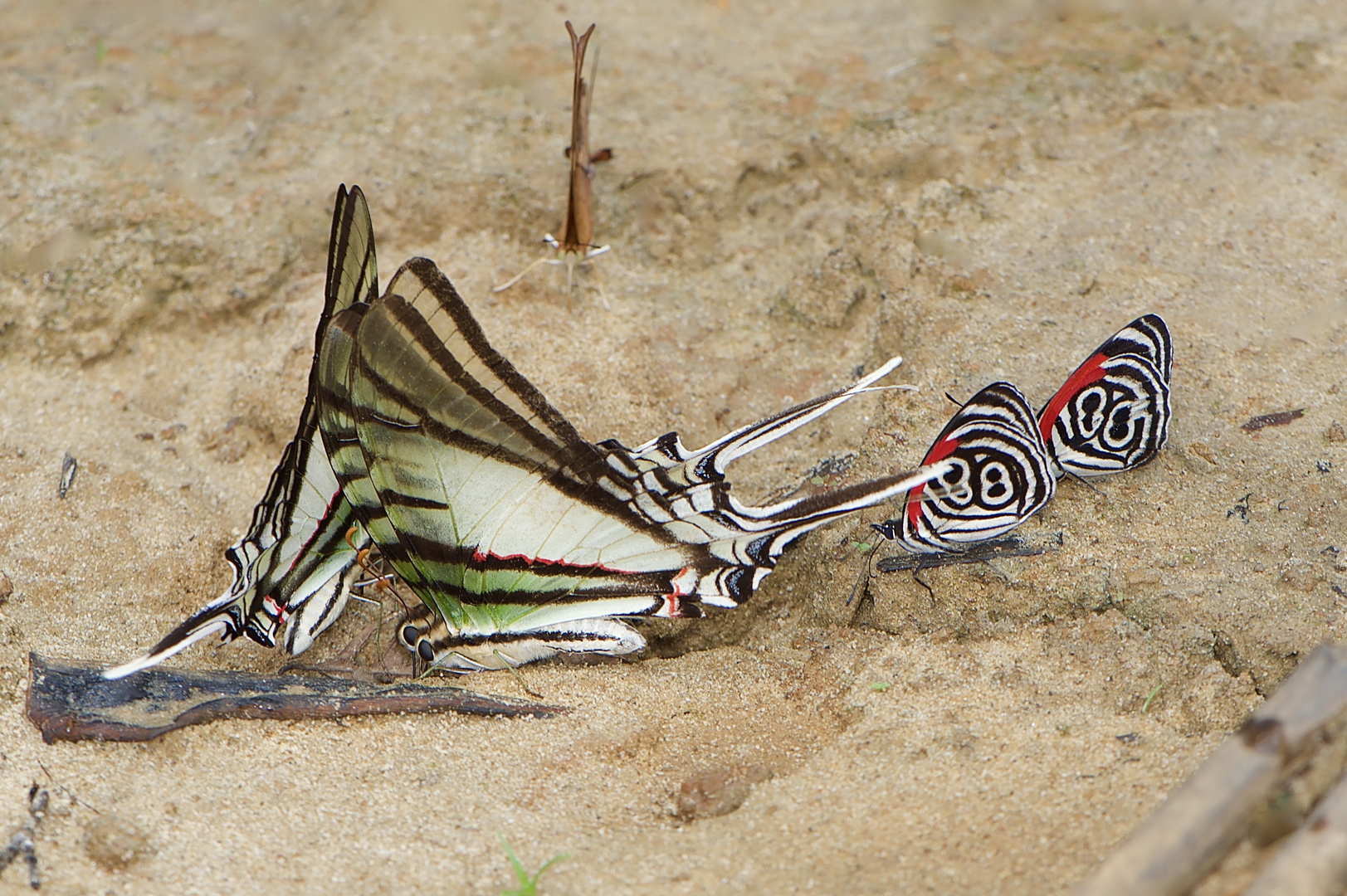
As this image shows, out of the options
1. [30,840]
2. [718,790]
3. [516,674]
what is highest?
[718,790]

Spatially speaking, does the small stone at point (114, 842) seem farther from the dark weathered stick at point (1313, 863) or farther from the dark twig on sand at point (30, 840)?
the dark weathered stick at point (1313, 863)

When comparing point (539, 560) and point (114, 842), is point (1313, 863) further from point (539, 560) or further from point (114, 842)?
point (114, 842)

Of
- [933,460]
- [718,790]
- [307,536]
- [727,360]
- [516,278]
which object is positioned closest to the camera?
[718,790]

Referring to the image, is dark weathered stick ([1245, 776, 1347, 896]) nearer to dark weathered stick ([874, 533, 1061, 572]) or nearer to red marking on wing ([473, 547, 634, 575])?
dark weathered stick ([874, 533, 1061, 572])

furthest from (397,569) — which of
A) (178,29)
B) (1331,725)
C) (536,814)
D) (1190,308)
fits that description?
(178,29)

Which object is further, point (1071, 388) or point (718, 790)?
point (1071, 388)

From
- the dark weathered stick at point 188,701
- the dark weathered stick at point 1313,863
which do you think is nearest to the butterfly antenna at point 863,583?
the dark weathered stick at point 188,701

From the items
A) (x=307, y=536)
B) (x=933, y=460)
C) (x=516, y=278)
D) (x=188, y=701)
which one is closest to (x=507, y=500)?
(x=307, y=536)
